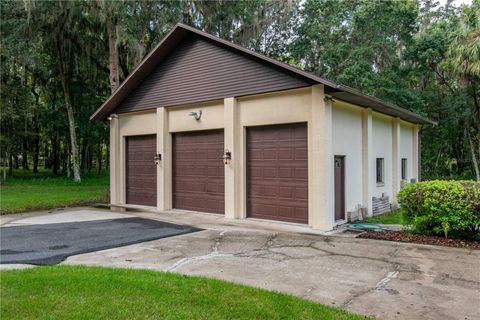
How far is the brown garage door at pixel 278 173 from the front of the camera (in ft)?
28.0

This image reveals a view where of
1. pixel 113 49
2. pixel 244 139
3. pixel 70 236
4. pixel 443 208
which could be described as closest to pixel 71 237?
pixel 70 236

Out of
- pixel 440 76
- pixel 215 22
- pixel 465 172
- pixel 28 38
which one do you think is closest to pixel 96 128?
pixel 28 38

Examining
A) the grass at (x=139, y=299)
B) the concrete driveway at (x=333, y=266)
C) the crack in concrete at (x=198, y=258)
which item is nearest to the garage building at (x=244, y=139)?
the concrete driveway at (x=333, y=266)

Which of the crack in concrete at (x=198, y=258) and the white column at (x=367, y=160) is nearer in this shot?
the crack in concrete at (x=198, y=258)

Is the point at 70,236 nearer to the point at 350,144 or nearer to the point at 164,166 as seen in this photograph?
the point at 164,166

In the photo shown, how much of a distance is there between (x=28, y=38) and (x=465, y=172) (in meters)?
24.0

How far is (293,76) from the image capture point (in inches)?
332

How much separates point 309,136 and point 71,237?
18.2 ft

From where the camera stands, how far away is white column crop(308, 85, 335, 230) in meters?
7.92

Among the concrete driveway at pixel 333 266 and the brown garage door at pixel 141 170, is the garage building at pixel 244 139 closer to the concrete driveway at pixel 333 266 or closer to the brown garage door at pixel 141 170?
the brown garage door at pixel 141 170

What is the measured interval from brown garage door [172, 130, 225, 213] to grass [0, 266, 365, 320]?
5759mm

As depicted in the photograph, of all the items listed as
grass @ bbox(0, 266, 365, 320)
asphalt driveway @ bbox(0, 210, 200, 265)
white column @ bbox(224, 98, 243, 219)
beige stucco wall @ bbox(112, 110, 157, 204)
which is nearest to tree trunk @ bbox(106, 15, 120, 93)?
beige stucco wall @ bbox(112, 110, 157, 204)

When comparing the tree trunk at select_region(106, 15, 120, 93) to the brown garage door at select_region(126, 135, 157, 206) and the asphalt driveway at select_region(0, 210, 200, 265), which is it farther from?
the asphalt driveway at select_region(0, 210, 200, 265)

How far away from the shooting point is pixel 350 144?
9.28 metres
